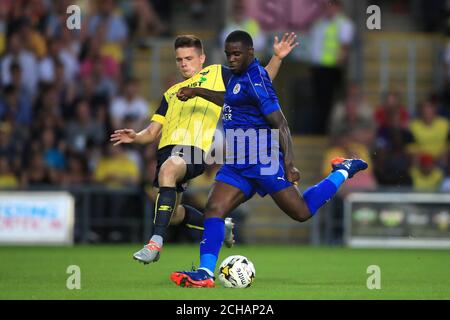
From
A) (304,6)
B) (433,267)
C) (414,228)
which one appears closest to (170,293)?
(433,267)

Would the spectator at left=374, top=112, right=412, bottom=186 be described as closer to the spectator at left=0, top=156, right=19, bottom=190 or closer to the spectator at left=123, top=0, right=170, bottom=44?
the spectator at left=123, top=0, right=170, bottom=44

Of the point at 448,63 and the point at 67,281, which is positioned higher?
the point at 448,63

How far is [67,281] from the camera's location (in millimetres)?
10750

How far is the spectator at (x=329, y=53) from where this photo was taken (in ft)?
65.4

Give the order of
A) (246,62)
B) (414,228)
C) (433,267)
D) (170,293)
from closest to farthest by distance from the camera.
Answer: (170,293) → (246,62) → (433,267) → (414,228)

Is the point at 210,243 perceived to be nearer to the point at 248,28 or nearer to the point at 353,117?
the point at 353,117

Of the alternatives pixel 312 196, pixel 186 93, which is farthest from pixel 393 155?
pixel 186 93

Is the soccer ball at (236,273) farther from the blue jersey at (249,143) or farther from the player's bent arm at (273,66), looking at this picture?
the player's bent arm at (273,66)

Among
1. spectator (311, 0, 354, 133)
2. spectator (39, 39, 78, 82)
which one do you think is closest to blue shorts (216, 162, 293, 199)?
spectator (311, 0, 354, 133)

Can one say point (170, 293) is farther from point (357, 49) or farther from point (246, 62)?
point (357, 49)

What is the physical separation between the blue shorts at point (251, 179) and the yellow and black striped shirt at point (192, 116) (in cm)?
128

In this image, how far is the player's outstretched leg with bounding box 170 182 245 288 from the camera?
9984 millimetres

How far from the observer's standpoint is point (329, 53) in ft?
66.2

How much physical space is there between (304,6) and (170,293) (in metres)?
11.2
